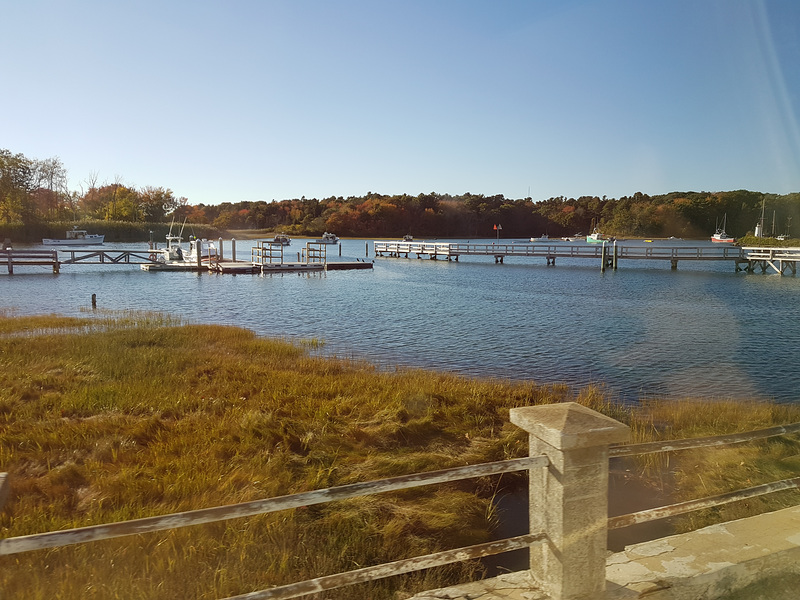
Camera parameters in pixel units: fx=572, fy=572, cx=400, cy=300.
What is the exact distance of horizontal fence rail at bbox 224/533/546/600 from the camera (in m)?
2.79

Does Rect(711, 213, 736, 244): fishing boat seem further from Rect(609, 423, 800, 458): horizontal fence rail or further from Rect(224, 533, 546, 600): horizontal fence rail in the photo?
Rect(224, 533, 546, 600): horizontal fence rail

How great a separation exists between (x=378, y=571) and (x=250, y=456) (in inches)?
212

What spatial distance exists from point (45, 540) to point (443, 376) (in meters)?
12.5

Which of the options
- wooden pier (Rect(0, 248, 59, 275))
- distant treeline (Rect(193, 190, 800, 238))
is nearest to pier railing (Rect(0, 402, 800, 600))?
wooden pier (Rect(0, 248, 59, 275))

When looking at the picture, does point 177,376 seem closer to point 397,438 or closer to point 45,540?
point 397,438

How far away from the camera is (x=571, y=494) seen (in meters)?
3.24

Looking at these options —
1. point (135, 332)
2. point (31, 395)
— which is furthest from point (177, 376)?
point (135, 332)

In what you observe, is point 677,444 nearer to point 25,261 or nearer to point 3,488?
point 3,488

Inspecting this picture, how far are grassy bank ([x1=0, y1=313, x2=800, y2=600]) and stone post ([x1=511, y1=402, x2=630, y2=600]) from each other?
6.78 ft

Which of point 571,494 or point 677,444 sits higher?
point 677,444

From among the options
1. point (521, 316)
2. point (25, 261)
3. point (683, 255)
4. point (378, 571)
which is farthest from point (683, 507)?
point (683, 255)

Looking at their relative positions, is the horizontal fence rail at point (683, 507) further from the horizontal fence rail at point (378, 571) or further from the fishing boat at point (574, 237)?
the fishing boat at point (574, 237)

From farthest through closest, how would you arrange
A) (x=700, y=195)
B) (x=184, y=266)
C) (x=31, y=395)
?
(x=700, y=195), (x=184, y=266), (x=31, y=395)

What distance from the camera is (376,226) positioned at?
152875 mm
